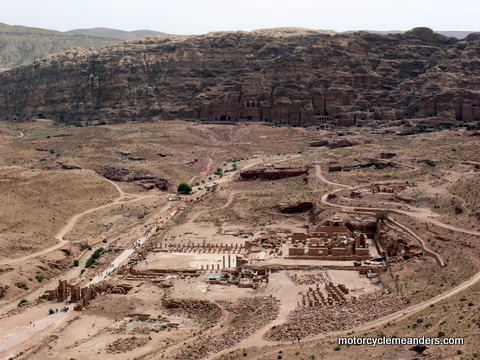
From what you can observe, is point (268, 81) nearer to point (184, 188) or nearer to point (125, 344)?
point (184, 188)

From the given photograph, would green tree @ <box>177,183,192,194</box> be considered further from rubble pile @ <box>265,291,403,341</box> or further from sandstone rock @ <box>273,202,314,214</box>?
rubble pile @ <box>265,291,403,341</box>

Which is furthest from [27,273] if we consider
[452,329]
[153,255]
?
[452,329]

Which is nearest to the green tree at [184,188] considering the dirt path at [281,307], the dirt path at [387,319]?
the dirt path at [281,307]

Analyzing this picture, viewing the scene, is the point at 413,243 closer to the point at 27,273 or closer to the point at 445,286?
the point at 445,286

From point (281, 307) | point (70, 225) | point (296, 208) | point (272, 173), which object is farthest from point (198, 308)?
point (272, 173)

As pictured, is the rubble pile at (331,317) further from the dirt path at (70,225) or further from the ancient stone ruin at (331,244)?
the dirt path at (70,225)

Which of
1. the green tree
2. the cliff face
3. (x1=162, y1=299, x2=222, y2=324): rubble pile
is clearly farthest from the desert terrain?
the cliff face
